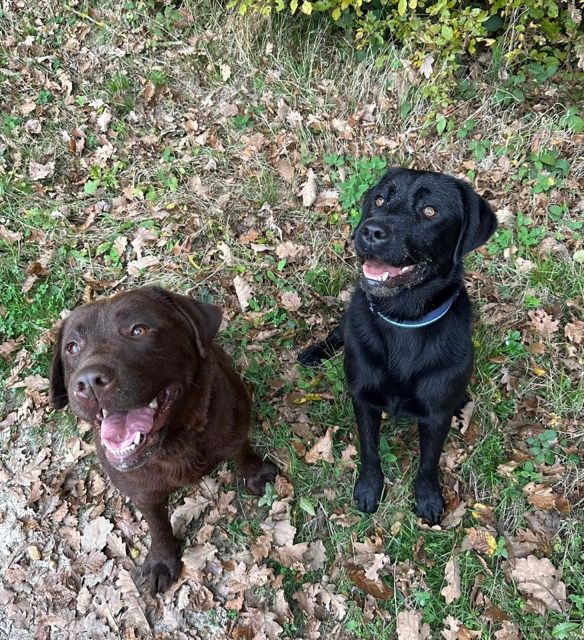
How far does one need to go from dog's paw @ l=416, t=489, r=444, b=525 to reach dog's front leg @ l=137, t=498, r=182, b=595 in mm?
1454

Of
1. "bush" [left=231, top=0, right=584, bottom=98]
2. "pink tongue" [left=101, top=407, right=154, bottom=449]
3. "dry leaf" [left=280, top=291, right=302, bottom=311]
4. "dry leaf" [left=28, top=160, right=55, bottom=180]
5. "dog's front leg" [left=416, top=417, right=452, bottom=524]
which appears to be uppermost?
"bush" [left=231, top=0, right=584, bottom=98]

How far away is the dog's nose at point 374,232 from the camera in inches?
100

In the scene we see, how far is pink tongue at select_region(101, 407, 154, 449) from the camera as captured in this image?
90.2 inches

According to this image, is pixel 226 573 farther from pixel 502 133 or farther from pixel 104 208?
pixel 502 133

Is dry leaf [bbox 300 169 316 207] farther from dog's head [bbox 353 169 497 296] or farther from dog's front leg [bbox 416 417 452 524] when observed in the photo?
dog's front leg [bbox 416 417 452 524]

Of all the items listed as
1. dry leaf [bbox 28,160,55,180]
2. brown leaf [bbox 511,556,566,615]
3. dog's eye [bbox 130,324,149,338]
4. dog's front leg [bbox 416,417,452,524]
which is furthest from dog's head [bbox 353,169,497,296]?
dry leaf [bbox 28,160,55,180]

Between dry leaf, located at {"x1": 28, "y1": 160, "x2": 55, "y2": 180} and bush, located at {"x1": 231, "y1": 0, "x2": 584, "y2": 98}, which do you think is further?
dry leaf, located at {"x1": 28, "y1": 160, "x2": 55, "y2": 180}

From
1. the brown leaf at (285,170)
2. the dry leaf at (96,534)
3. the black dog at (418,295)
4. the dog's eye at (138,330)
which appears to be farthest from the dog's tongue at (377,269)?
the dry leaf at (96,534)

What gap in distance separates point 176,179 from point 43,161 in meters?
1.29

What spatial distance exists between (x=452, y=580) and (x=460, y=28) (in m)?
4.02

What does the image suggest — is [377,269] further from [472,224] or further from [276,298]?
[276,298]

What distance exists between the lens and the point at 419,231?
8.57 feet

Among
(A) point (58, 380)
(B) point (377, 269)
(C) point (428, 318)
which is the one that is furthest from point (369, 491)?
(A) point (58, 380)

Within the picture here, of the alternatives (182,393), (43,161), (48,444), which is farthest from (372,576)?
(43,161)
